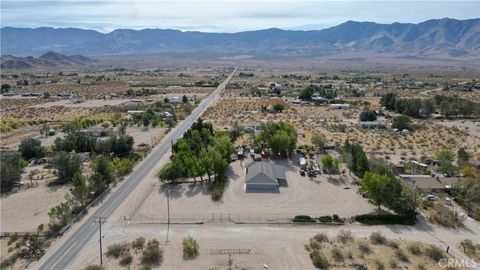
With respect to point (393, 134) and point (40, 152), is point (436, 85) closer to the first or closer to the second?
point (393, 134)

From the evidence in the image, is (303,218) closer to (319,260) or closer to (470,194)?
(319,260)

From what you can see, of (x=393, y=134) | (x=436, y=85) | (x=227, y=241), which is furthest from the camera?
(x=436, y=85)

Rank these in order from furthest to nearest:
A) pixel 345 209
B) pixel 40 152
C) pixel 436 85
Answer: pixel 436 85 → pixel 40 152 → pixel 345 209

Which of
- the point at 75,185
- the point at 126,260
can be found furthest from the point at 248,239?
the point at 75,185

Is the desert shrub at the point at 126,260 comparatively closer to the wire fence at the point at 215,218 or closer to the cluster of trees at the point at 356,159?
the wire fence at the point at 215,218

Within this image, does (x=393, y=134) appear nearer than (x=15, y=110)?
Yes

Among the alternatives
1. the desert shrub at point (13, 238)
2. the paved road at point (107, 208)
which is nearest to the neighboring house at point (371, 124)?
the paved road at point (107, 208)

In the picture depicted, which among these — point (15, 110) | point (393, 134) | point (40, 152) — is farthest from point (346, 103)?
point (15, 110)
